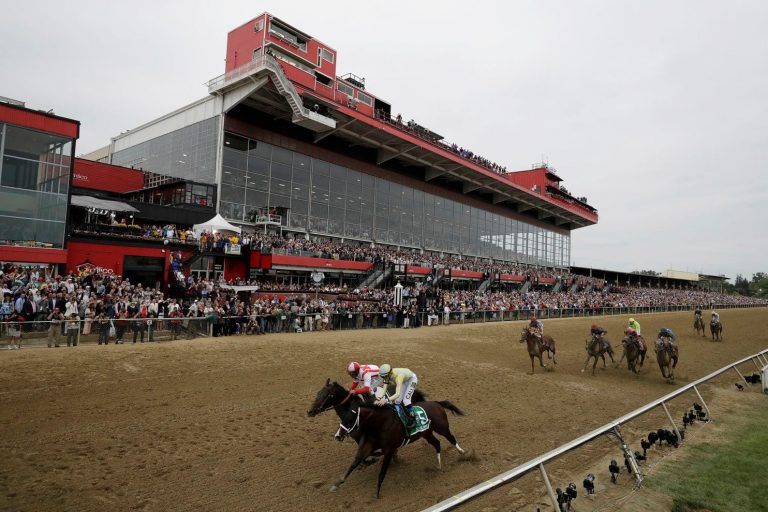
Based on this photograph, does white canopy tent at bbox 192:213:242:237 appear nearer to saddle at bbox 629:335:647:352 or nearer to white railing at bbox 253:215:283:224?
white railing at bbox 253:215:283:224

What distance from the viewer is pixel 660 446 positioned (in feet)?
23.8

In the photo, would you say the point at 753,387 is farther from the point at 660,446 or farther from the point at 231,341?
the point at 231,341

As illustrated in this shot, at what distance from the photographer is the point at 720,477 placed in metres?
A: 6.02

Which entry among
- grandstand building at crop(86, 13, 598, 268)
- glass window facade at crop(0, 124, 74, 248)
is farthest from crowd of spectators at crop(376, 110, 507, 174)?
glass window facade at crop(0, 124, 74, 248)

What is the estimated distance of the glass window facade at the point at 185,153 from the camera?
3109 cm

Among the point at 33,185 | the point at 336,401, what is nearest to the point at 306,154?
the point at 33,185

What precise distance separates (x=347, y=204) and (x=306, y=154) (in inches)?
226

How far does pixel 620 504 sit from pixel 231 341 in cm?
1307

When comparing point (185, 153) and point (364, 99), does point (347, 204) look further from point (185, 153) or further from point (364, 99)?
point (185, 153)

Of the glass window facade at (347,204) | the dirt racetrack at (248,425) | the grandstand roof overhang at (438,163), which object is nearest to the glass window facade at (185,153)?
the glass window facade at (347,204)

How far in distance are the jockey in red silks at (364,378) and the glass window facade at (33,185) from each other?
18.7 meters

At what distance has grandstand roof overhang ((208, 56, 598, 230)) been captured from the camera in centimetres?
2972

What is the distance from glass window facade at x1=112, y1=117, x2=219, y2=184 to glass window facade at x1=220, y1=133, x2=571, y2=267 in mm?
1410

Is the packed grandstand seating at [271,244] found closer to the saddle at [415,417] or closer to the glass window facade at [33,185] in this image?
the glass window facade at [33,185]
